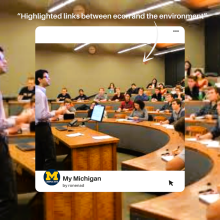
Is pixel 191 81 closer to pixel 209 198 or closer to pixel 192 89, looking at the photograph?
pixel 192 89

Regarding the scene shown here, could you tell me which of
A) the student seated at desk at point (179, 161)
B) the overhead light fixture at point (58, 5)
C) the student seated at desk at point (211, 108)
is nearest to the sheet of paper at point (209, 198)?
the student seated at desk at point (179, 161)

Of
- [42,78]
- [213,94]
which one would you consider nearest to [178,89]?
[213,94]

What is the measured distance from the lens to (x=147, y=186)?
133cm

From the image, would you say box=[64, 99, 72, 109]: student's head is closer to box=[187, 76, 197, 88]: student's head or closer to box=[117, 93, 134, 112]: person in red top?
box=[117, 93, 134, 112]: person in red top

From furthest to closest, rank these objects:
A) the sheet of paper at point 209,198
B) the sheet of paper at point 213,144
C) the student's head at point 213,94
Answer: the sheet of paper at point 213,144 < the student's head at point 213,94 < the sheet of paper at point 209,198

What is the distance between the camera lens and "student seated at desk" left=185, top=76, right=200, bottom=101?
138cm

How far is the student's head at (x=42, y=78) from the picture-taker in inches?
50.3

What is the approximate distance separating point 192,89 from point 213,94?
22 centimetres

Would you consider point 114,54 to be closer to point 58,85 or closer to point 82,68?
point 82,68

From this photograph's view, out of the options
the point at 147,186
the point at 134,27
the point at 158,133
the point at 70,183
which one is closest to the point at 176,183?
the point at 147,186

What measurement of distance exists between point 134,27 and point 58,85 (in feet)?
1.33

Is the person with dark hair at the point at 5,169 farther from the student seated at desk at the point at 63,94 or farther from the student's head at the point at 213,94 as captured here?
the student's head at the point at 213,94

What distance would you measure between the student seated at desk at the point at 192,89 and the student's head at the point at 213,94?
5.7 inches

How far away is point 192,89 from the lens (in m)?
1.42
